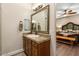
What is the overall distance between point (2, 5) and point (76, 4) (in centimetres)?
100

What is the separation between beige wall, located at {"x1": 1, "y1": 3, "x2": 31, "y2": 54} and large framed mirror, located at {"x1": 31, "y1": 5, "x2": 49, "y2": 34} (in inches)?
3.9

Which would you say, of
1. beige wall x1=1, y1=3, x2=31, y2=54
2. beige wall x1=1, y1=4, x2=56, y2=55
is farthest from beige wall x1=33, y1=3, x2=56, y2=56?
beige wall x1=1, y1=3, x2=31, y2=54

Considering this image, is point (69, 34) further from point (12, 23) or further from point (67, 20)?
point (12, 23)

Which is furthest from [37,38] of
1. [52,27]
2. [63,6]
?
[63,6]

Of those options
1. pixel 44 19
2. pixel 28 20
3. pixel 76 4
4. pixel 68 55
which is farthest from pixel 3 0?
pixel 68 55

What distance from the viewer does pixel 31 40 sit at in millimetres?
1360

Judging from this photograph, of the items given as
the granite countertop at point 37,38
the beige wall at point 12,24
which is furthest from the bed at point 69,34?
the beige wall at point 12,24

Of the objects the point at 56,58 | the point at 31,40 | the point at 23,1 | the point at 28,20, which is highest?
the point at 23,1

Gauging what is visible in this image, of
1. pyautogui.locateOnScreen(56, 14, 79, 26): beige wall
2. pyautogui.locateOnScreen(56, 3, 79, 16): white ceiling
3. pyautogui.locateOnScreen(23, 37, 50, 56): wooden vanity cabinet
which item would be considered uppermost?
pyautogui.locateOnScreen(56, 3, 79, 16): white ceiling

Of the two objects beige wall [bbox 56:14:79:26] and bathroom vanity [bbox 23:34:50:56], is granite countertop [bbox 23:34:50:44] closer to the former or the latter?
bathroom vanity [bbox 23:34:50:56]

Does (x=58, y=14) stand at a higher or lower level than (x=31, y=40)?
higher

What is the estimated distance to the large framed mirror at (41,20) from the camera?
1.33 metres

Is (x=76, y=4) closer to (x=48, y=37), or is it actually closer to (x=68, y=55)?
(x=48, y=37)

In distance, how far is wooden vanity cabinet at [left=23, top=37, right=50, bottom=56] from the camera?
4.24ft
